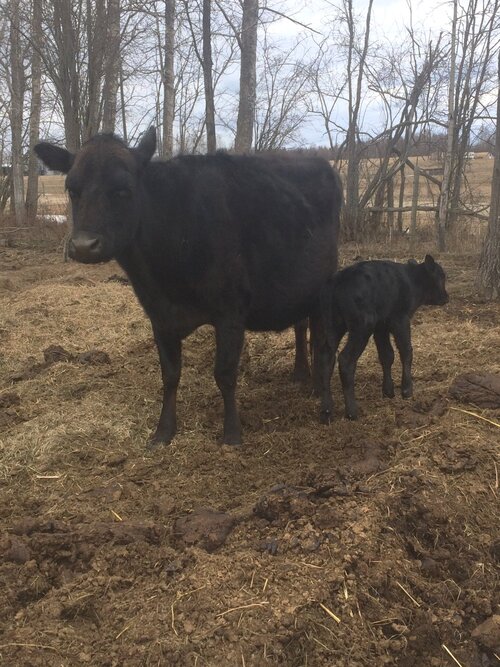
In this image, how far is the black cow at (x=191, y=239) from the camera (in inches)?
173

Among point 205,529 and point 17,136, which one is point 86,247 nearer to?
point 205,529

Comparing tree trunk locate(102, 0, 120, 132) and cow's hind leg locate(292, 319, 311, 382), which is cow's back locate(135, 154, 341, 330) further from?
tree trunk locate(102, 0, 120, 132)

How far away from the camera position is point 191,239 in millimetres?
4750

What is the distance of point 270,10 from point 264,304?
33.1 ft

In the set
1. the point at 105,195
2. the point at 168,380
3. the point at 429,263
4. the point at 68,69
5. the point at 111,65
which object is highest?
the point at 111,65

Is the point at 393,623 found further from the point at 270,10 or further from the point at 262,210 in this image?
the point at 270,10

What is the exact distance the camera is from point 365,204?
1908 centimetres

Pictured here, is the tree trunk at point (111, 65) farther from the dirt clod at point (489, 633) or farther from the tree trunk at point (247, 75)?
the dirt clod at point (489, 633)

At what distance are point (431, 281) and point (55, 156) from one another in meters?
3.49

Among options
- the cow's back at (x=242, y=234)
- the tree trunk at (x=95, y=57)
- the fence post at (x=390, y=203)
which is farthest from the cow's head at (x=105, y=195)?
the fence post at (x=390, y=203)

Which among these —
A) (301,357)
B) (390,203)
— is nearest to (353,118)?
(390,203)

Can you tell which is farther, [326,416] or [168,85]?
[168,85]

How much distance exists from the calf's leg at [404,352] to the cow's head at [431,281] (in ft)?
1.69

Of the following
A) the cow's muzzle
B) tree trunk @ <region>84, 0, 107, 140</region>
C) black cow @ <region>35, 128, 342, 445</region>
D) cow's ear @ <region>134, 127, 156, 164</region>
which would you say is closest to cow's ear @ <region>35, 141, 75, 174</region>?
black cow @ <region>35, 128, 342, 445</region>
